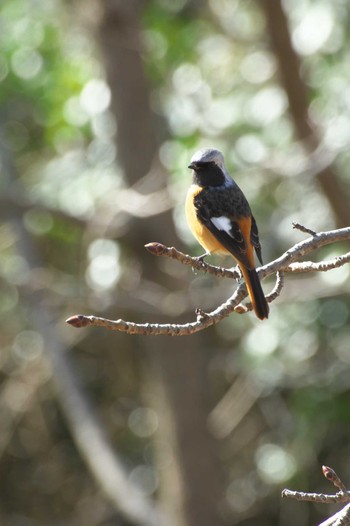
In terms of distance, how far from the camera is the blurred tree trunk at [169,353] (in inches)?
267

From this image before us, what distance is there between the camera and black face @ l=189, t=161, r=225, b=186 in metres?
3.90

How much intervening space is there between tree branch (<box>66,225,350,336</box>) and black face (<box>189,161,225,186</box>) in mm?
1104

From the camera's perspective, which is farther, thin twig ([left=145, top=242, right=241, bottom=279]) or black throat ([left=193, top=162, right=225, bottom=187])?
black throat ([left=193, top=162, right=225, bottom=187])

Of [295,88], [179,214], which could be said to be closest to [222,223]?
[295,88]

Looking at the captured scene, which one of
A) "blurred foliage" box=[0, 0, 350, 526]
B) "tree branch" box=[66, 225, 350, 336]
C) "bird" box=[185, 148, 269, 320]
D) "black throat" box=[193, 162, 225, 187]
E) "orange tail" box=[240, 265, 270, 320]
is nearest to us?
"tree branch" box=[66, 225, 350, 336]

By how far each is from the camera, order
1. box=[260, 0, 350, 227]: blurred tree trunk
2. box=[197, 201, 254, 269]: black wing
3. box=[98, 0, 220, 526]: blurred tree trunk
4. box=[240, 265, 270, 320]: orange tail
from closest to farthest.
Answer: box=[240, 265, 270, 320]: orange tail < box=[197, 201, 254, 269]: black wing < box=[260, 0, 350, 227]: blurred tree trunk < box=[98, 0, 220, 526]: blurred tree trunk

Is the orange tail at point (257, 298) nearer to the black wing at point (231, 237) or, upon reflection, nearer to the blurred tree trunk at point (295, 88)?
the black wing at point (231, 237)

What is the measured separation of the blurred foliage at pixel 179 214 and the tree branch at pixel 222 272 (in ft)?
9.80

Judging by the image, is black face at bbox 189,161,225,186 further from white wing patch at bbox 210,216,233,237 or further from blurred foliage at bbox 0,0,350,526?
blurred foliage at bbox 0,0,350,526

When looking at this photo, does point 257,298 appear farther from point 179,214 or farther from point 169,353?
point 169,353

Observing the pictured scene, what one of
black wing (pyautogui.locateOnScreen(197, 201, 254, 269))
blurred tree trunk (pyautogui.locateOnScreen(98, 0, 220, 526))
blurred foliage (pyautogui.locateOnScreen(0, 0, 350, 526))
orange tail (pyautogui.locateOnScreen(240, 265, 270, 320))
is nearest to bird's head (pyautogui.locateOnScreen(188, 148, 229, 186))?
black wing (pyautogui.locateOnScreen(197, 201, 254, 269))

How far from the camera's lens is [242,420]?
8508 mm

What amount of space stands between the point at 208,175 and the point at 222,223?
13.5 inches

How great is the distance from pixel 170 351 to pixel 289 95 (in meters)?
2.03
